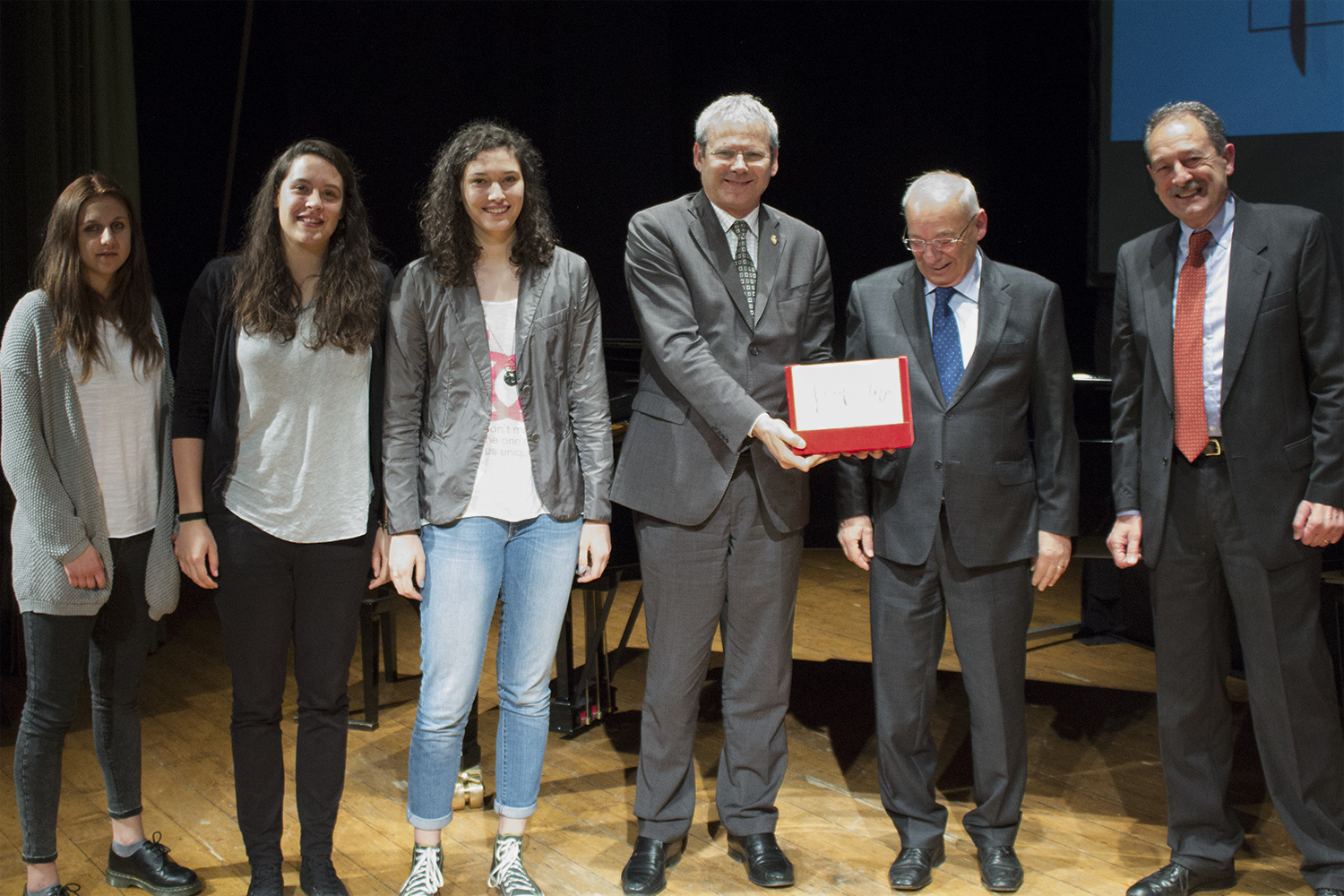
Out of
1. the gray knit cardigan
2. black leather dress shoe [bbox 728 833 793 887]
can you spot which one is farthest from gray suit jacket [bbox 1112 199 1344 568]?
the gray knit cardigan

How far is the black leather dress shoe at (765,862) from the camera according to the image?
7.73 ft

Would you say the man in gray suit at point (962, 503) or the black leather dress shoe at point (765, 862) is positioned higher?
the man in gray suit at point (962, 503)

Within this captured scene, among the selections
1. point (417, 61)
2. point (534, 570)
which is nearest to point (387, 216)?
point (417, 61)

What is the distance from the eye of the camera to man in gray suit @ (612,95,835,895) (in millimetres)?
2275

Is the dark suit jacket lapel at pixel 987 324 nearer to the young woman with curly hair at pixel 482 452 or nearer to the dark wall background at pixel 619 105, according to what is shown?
the young woman with curly hair at pixel 482 452

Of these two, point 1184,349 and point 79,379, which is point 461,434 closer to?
point 79,379

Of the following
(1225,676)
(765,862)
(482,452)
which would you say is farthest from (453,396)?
(1225,676)

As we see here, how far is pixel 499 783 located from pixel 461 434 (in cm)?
72

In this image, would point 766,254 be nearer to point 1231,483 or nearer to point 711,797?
point 1231,483

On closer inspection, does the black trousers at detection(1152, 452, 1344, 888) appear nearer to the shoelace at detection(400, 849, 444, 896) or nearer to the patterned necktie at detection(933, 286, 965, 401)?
the patterned necktie at detection(933, 286, 965, 401)

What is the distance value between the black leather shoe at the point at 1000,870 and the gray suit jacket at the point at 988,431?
616mm

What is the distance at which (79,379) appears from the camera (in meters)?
2.16

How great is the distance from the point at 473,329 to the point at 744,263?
57cm

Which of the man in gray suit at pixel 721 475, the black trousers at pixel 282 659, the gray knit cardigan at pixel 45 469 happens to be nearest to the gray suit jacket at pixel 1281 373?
the man in gray suit at pixel 721 475
